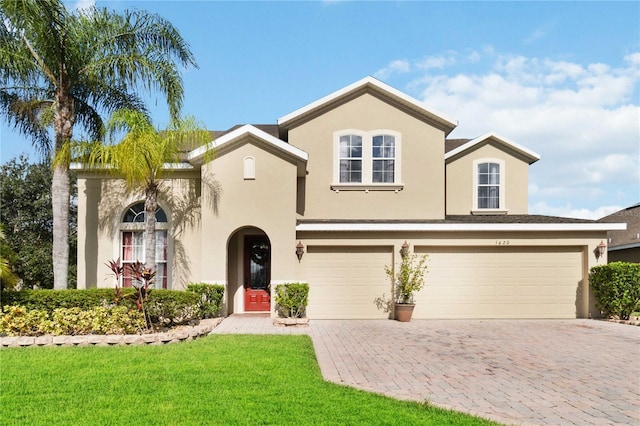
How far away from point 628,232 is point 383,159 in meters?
18.9

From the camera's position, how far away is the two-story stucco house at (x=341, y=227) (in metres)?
15.0

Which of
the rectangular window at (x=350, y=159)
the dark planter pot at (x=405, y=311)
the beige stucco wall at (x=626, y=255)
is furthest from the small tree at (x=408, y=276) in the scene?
the beige stucco wall at (x=626, y=255)

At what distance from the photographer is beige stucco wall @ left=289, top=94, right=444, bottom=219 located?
16891 mm

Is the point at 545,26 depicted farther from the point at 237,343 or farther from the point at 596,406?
the point at 237,343

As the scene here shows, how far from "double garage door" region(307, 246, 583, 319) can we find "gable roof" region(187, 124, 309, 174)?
10.6ft

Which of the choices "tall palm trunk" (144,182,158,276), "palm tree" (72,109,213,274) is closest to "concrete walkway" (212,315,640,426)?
A: "tall palm trunk" (144,182,158,276)

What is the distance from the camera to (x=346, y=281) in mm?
15773

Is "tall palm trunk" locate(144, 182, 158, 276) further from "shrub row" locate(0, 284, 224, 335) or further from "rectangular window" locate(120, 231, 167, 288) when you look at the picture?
"shrub row" locate(0, 284, 224, 335)

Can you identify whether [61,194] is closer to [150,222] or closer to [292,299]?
[150,222]

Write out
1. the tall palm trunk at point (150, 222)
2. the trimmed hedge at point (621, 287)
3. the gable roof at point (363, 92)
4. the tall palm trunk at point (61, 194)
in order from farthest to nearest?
the gable roof at point (363, 92) → the trimmed hedge at point (621, 287) → the tall palm trunk at point (150, 222) → the tall palm trunk at point (61, 194)

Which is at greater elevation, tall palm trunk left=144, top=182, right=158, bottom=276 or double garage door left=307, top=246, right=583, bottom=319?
tall palm trunk left=144, top=182, right=158, bottom=276

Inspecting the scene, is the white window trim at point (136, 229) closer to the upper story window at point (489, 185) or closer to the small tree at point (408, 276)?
the small tree at point (408, 276)

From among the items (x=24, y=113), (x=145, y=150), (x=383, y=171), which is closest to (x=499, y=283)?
(x=383, y=171)

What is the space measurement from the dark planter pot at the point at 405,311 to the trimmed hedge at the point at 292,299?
2948 mm
